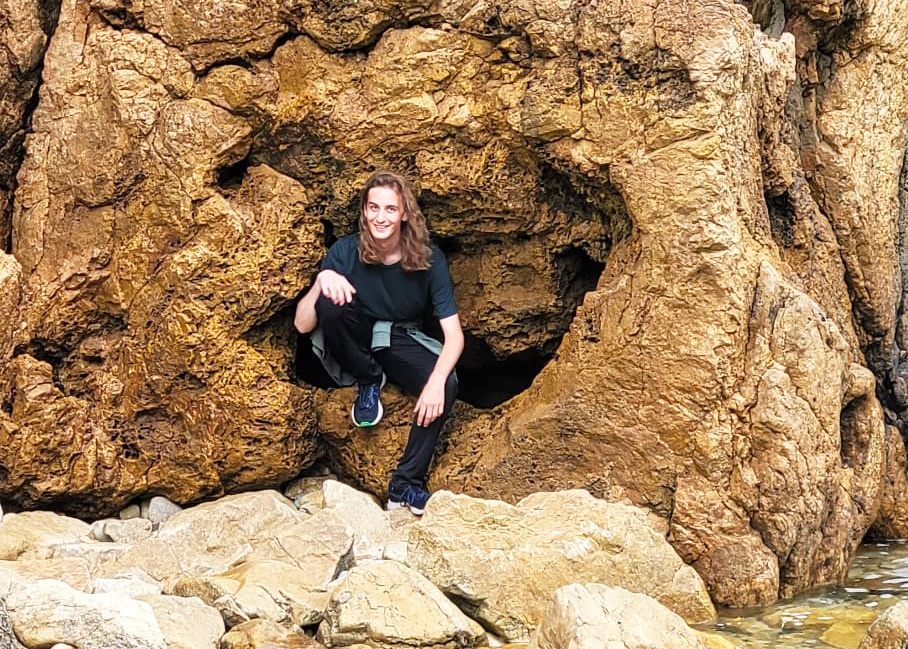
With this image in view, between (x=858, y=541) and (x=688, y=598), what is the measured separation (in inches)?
57.3

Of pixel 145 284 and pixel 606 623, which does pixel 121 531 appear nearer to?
pixel 145 284

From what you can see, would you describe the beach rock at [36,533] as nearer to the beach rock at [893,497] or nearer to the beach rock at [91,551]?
the beach rock at [91,551]

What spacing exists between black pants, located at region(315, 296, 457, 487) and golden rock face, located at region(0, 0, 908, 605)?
0.20m

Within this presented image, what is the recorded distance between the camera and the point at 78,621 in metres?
4.10

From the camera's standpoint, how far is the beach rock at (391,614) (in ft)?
14.7

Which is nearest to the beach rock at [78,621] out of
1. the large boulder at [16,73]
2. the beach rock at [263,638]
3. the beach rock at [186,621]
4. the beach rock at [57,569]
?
the beach rock at [186,621]

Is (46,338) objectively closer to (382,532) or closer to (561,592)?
(382,532)

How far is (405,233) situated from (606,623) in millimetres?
2551

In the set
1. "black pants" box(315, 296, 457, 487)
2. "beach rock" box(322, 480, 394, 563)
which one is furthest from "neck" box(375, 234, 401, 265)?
"beach rock" box(322, 480, 394, 563)

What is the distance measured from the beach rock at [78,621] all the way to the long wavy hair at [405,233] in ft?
7.79

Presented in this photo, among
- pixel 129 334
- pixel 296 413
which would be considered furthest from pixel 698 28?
pixel 129 334

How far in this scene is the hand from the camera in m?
6.07

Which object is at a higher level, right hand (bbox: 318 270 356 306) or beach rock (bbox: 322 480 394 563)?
right hand (bbox: 318 270 356 306)

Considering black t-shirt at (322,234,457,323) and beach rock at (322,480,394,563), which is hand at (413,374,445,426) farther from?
beach rock at (322,480,394,563)
